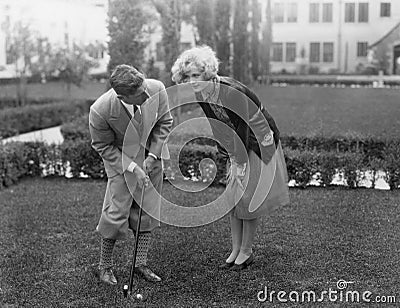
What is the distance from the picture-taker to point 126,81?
3.54 metres

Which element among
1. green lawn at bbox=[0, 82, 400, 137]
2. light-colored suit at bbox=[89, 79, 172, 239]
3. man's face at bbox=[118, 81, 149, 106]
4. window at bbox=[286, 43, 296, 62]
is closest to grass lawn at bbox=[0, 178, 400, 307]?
light-colored suit at bbox=[89, 79, 172, 239]

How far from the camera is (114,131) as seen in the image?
382cm

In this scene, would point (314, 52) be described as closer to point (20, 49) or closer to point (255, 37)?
point (255, 37)

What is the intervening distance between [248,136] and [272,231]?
4.39 ft

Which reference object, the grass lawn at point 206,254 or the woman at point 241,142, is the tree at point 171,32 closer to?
the grass lawn at point 206,254

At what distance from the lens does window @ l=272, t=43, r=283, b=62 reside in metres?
33.9

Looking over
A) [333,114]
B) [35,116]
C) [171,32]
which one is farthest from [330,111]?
[35,116]

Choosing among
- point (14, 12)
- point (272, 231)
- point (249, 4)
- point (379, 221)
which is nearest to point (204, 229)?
point (272, 231)

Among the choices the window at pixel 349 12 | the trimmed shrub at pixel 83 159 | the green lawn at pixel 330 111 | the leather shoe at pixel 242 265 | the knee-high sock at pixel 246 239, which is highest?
the window at pixel 349 12

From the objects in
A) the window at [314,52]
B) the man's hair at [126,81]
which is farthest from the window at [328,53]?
the man's hair at [126,81]

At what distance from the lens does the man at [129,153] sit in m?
3.74

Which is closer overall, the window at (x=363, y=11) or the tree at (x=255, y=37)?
the tree at (x=255, y=37)

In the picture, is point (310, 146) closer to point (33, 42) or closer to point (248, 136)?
point (248, 136)

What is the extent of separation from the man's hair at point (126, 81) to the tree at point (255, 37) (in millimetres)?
21075
